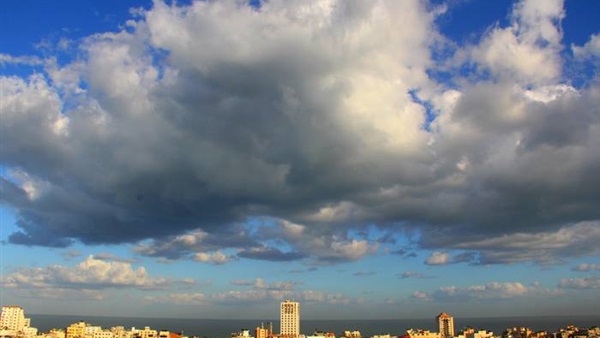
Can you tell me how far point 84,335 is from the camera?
7756 inches

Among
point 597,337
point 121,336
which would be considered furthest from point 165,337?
A: point 597,337

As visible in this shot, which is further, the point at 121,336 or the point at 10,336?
the point at 121,336

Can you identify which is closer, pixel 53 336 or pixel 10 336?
pixel 10 336

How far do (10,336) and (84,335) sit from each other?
25266 millimetres

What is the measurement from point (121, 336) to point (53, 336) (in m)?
23.8

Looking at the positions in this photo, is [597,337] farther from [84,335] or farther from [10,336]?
[10,336]

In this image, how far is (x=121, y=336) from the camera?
654ft

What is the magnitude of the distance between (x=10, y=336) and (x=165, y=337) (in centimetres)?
5146

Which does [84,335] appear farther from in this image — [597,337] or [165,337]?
[597,337]

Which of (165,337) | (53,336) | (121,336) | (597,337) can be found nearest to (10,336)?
(53,336)

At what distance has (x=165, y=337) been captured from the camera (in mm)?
189250

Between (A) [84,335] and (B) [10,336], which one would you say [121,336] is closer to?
(A) [84,335]

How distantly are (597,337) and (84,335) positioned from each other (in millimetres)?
192147

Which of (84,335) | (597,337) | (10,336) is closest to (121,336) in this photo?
(84,335)
